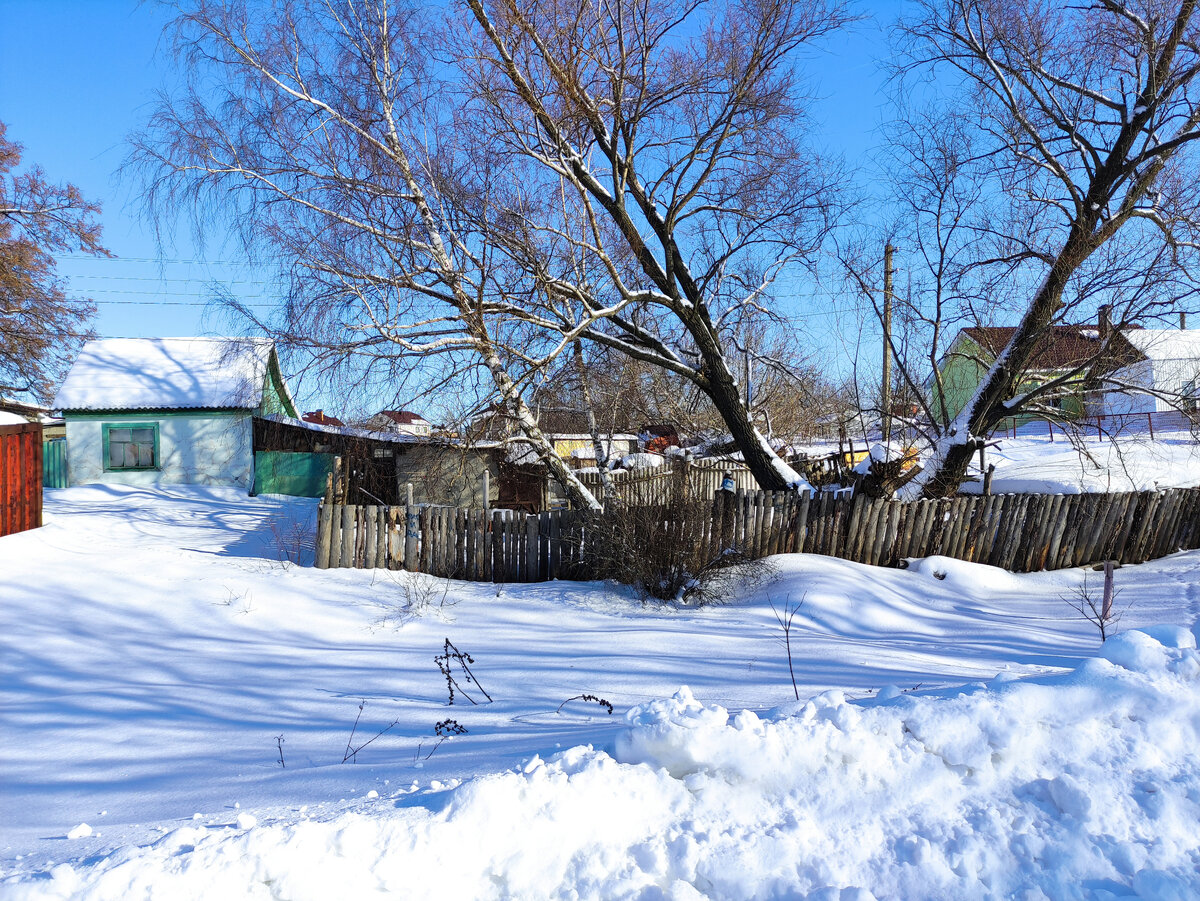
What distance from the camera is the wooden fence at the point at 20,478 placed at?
1238 centimetres

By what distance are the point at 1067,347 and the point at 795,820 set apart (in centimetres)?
1279

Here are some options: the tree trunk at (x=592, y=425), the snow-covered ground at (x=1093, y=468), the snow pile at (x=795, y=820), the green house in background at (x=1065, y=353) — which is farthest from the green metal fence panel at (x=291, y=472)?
the snow pile at (x=795, y=820)

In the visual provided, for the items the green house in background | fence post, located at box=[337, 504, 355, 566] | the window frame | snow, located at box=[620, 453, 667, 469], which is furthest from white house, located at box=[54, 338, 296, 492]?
the green house in background

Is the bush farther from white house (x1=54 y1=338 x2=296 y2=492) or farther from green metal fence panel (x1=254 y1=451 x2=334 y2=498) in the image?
green metal fence panel (x1=254 y1=451 x2=334 y2=498)

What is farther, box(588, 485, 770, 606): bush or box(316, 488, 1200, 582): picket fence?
box(316, 488, 1200, 582): picket fence

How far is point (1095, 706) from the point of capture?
3.33 metres

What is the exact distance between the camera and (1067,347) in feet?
42.2

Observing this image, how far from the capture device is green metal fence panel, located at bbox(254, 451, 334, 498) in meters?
22.3

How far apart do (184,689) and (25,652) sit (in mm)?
2268

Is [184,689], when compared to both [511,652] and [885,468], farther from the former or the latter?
[885,468]

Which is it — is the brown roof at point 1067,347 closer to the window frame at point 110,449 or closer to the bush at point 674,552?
the bush at point 674,552

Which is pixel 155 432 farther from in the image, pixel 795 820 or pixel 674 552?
pixel 795 820

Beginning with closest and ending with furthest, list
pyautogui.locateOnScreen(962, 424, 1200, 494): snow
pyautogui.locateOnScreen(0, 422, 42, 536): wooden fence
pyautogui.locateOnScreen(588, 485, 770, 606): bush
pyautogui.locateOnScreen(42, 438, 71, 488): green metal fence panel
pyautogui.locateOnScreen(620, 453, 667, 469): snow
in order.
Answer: pyautogui.locateOnScreen(588, 485, 770, 606): bush < pyautogui.locateOnScreen(0, 422, 42, 536): wooden fence < pyautogui.locateOnScreen(962, 424, 1200, 494): snow < pyautogui.locateOnScreen(620, 453, 667, 469): snow < pyautogui.locateOnScreen(42, 438, 71, 488): green metal fence panel

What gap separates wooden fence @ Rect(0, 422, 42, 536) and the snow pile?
1291 centimetres
